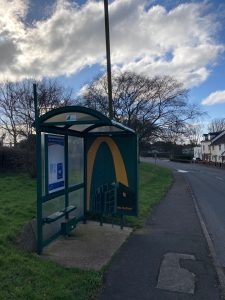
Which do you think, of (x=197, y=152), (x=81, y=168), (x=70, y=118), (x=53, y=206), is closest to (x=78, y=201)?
(x=81, y=168)

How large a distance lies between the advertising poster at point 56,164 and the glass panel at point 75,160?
0.49m

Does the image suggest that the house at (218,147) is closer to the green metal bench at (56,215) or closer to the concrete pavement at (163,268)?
the concrete pavement at (163,268)

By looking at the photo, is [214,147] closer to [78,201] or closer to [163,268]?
[78,201]

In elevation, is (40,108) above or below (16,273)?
above

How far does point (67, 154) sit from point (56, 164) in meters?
0.56

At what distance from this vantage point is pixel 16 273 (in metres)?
4.96

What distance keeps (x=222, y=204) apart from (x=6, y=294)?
12.3 meters

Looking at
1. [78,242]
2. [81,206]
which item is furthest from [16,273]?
[81,206]

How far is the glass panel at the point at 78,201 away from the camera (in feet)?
26.9

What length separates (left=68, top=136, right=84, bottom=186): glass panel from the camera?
26.3ft

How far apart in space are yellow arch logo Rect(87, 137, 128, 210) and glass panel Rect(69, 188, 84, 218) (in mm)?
215

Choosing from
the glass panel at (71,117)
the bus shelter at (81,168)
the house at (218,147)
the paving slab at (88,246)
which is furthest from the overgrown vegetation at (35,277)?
the house at (218,147)

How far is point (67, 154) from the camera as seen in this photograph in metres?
7.70

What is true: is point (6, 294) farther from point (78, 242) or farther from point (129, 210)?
point (129, 210)
